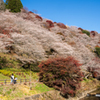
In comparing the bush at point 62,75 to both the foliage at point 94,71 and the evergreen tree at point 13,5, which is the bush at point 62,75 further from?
the evergreen tree at point 13,5

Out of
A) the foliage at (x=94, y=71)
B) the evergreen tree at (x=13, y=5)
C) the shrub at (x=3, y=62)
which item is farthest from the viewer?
the evergreen tree at (x=13, y=5)

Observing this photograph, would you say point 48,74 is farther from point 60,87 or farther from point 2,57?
point 2,57

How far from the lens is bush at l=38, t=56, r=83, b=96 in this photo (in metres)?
14.1

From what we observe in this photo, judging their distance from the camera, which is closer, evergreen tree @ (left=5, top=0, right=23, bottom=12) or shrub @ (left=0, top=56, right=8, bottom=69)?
shrub @ (left=0, top=56, right=8, bottom=69)

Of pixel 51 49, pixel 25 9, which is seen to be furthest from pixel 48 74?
pixel 25 9

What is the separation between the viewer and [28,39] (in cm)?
1930

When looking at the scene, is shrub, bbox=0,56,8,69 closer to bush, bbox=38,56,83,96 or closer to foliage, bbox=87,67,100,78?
bush, bbox=38,56,83,96

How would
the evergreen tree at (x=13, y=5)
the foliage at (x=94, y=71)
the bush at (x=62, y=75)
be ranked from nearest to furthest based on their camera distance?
the bush at (x=62, y=75), the foliage at (x=94, y=71), the evergreen tree at (x=13, y=5)

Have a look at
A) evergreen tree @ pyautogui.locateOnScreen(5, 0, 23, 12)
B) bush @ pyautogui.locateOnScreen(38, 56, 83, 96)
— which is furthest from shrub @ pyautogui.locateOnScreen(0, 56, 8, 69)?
evergreen tree @ pyautogui.locateOnScreen(5, 0, 23, 12)

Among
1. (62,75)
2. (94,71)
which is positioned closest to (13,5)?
(62,75)

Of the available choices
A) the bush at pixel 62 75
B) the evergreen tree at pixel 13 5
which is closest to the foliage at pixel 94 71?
the bush at pixel 62 75

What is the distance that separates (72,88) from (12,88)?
8.02 m

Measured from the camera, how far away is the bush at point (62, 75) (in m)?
14.1

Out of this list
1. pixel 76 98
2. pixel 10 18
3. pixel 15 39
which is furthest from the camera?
pixel 10 18
